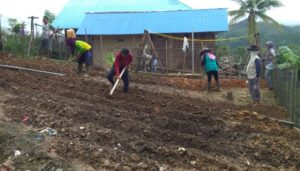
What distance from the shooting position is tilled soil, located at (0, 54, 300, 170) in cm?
739

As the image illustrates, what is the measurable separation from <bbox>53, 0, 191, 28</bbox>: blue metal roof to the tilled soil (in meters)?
17.5

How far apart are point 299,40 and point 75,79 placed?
48975 millimetres

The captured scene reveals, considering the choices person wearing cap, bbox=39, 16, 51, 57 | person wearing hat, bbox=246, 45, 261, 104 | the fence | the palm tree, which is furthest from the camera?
the palm tree

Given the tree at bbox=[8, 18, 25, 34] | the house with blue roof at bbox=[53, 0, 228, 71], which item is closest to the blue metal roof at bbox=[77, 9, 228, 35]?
the house with blue roof at bbox=[53, 0, 228, 71]

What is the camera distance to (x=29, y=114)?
371 inches

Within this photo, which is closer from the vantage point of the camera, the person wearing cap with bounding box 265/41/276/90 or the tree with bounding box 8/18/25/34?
the person wearing cap with bounding box 265/41/276/90

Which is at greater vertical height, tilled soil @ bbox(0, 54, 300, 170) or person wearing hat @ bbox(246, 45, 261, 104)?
person wearing hat @ bbox(246, 45, 261, 104)

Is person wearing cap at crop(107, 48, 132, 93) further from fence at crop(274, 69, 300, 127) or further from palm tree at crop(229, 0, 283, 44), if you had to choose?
palm tree at crop(229, 0, 283, 44)

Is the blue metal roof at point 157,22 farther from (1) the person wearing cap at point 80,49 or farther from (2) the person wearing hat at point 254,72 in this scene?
(2) the person wearing hat at point 254,72

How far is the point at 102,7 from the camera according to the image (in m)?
31.3

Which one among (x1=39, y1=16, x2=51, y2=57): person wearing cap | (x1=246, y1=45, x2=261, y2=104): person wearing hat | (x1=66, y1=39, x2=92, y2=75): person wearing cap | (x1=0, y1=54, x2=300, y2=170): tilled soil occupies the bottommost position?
(x1=0, y1=54, x2=300, y2=170): tilled soil

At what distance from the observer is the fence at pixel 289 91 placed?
34.0ft

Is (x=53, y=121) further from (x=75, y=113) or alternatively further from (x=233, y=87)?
(x=233, y=87)

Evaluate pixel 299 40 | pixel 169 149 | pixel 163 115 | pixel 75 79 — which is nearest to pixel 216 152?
pixel 169 149
